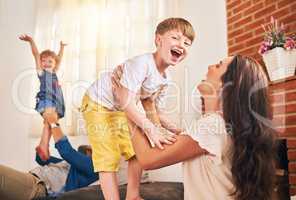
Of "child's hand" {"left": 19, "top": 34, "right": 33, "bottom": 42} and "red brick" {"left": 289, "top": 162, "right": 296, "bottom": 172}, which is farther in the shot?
"child's hand" {"left": 19, "top": 34, "right": 33, "bottom": 42}

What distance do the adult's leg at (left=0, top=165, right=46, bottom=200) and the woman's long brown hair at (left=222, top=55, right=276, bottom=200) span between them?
910 mm

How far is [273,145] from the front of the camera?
3.19 feet

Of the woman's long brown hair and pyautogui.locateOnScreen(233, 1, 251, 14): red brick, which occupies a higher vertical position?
pyautogui.locateOnScreen(233, 1, 251, 14): red brick

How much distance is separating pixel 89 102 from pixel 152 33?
42cm

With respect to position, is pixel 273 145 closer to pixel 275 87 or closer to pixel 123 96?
pixel 275 87

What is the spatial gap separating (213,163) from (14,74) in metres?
1.18

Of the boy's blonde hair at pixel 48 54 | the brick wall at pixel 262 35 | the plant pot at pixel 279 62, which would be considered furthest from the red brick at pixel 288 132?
the boy's blonde hair at pixel 48 54

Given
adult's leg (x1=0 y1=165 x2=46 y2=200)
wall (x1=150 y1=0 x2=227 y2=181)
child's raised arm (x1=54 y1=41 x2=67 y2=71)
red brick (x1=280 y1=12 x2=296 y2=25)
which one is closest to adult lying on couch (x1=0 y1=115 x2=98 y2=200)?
adult's leg (x1=0 y1=165 x2=46 y2=200)

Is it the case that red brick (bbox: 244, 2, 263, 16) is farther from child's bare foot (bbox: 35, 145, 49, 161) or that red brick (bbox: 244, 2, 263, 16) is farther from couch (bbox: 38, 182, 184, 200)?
child's bare foot (bbox: 35, 145, 49, 161)

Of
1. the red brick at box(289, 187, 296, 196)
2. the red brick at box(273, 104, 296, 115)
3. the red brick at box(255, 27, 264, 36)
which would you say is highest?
the red brick at box(255, 27, 264, 36)

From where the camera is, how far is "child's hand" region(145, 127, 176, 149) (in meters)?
0.98

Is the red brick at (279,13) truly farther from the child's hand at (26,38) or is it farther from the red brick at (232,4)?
the child's hand at (26,38)

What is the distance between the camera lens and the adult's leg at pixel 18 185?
1.31m

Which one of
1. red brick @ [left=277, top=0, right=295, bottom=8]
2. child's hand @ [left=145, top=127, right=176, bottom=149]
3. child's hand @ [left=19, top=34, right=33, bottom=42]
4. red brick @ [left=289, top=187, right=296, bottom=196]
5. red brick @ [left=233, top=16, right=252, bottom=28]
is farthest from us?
child's hand @ [left=19, top=34, right=33, bottom=42]
